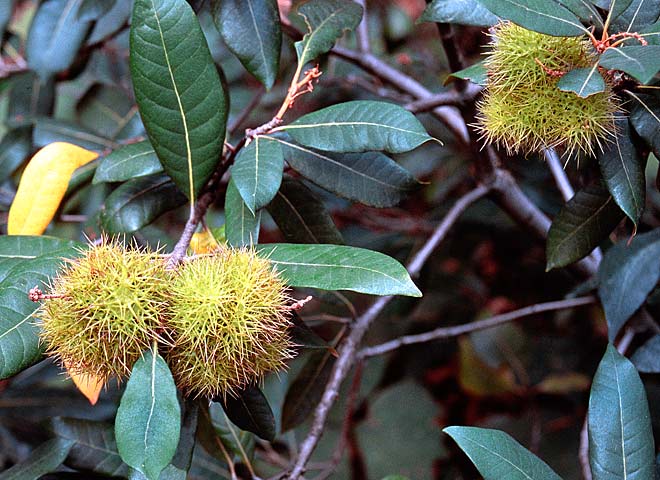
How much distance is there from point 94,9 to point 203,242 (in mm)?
640

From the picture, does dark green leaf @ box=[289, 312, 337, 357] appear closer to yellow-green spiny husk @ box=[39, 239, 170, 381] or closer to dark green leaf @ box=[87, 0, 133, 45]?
yellow-green spiny husk @ box=[39, 239, 170, 381]

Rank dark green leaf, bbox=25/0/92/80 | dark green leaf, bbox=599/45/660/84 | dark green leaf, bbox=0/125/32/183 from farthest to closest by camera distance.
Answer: dark green leaf, bbox=0/125/32/183 → dark green leaf, bbox=25/0/92/80 → dark green leaf, bbox=599/45/660/84

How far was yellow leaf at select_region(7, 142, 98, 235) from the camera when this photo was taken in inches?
39.3

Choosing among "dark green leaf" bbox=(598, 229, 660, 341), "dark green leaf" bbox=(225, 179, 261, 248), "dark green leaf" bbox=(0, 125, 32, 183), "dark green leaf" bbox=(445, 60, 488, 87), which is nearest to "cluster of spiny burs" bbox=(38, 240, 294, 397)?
"dark green leaf" bbox=(225, 179, 261, 248)

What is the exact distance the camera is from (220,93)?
89 centimetres

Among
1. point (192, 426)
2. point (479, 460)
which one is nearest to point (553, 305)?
point (479, 460)

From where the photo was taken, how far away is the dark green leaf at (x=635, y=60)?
0.65 meters

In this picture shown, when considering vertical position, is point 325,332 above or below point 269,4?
below

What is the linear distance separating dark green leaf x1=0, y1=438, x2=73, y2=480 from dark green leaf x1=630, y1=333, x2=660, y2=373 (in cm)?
85

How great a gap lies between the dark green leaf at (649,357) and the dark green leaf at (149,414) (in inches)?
28.0

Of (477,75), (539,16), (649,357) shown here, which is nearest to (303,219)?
(477,75)

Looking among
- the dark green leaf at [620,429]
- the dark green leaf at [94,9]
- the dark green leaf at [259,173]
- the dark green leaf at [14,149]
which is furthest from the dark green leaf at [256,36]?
the dark green leaf at [14,149]

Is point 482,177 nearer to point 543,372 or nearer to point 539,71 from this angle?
point 539,71

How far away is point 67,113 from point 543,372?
Result: 168 centimetres
